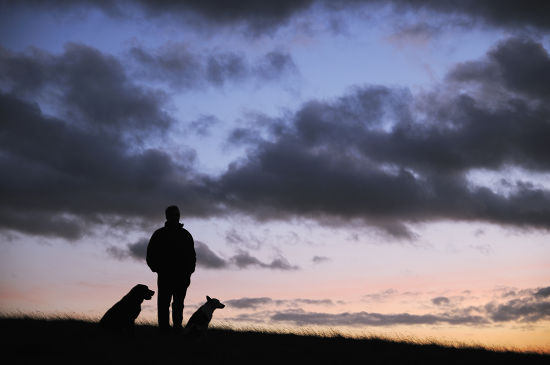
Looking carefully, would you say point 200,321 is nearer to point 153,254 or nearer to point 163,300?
point 163,300

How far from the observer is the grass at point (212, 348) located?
9391 millimetres

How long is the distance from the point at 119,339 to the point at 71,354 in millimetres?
1700

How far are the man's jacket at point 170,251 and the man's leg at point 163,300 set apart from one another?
27 centimetres

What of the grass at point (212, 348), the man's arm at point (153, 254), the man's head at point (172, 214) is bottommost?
the grass at point (212, 348)

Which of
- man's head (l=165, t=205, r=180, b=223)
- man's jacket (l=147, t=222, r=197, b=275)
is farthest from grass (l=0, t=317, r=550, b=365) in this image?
man's head (l=165, t=205, r=180, b=223)

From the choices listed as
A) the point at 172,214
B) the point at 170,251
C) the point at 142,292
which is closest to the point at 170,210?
the point at 172,214

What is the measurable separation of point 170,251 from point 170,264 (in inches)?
12.2

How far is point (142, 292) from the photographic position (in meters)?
12.1

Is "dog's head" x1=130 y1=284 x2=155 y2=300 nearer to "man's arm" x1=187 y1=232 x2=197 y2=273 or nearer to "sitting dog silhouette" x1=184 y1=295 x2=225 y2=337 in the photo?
"man's arm" x1=187 y1=232 x2=197 y2=273

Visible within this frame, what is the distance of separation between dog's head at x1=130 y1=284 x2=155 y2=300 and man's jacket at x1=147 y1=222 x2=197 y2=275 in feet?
1.63

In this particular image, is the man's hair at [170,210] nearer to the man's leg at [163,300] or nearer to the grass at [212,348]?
the man's leg at [163,300]

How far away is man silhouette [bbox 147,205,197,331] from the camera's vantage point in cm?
1201

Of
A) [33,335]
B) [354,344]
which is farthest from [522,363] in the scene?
[33,335]

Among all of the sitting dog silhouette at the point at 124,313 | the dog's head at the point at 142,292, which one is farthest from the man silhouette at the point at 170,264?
the sitting dog silhouette at the point at 124,313
